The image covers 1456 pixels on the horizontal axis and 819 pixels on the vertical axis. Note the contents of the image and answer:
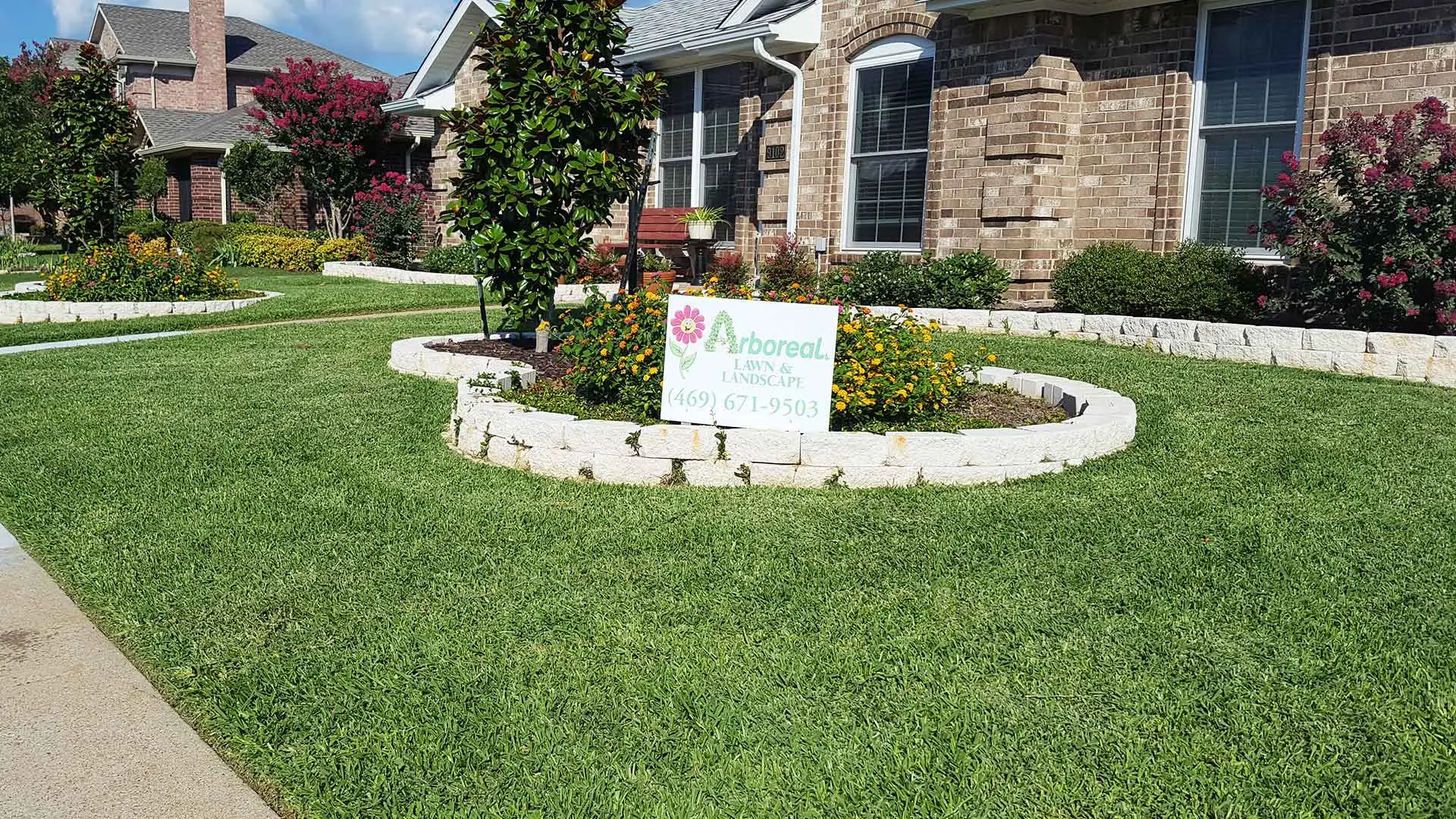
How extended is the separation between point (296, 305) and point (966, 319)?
27.1 ft

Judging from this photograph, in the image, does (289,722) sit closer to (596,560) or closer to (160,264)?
(596,560)

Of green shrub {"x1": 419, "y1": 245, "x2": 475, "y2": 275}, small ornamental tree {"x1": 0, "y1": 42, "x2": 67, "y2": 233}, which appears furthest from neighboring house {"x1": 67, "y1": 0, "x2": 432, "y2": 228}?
green shrub {"x1": 419, "y1": 245, "x2": 475, "y2": 275}

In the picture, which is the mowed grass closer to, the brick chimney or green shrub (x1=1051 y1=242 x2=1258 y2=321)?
green shrub (x1=1051 y1=242 x2=1258 y2=321)

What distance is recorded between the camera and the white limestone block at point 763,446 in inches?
235

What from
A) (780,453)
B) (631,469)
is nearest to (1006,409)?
(780,453)

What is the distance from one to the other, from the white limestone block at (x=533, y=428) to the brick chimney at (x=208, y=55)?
41205 mm

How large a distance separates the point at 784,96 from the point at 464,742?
13.3 meters

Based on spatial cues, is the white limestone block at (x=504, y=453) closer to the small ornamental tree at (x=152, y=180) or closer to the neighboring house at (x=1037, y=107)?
the neighboring house at (x=1037, y=107)

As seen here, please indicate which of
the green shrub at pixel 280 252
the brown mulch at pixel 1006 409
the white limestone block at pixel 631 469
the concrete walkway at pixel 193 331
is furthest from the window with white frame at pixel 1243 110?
the green shrub at pixel 280 252

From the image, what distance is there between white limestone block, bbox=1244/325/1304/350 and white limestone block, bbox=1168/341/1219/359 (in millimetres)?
338

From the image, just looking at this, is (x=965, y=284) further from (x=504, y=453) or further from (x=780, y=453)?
(x=504, y=453)

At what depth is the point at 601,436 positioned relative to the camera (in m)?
6.14

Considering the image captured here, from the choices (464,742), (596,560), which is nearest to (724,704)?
(464,742)

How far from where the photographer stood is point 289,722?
11.1ft
